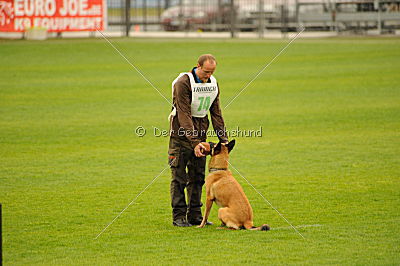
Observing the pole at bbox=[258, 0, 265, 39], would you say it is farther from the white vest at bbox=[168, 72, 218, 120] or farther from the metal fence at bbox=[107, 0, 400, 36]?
the white vest at bbox=[168, 72, 218, 120]

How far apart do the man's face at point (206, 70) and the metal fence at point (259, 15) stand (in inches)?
1097

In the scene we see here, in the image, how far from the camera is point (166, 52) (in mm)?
29422

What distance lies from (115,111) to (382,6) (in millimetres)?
21106

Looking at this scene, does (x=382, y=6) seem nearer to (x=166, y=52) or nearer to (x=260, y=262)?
(x=166, y=52)

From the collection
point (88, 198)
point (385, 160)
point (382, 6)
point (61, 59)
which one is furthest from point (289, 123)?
point (382, 6)

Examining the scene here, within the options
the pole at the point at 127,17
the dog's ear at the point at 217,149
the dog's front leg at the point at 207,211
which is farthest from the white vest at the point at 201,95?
the pole at the point at 127,17

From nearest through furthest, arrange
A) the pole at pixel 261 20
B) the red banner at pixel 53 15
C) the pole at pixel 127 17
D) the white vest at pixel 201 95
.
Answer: the white vest at pixel 201 95, the red banner at pixel 53 15, the pole at pixel 127 17, the pole at pixel 261 20

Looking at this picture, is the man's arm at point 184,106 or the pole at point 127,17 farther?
the pole at point 127,17

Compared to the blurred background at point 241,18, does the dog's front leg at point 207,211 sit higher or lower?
lower

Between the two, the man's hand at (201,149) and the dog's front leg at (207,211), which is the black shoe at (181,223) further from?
the man's hand at (201,149)

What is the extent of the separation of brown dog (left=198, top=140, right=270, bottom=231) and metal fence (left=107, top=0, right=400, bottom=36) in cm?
2797

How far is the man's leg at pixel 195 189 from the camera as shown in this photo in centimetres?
897

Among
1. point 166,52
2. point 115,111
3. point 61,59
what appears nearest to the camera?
point 115,111

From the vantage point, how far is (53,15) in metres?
31.6
